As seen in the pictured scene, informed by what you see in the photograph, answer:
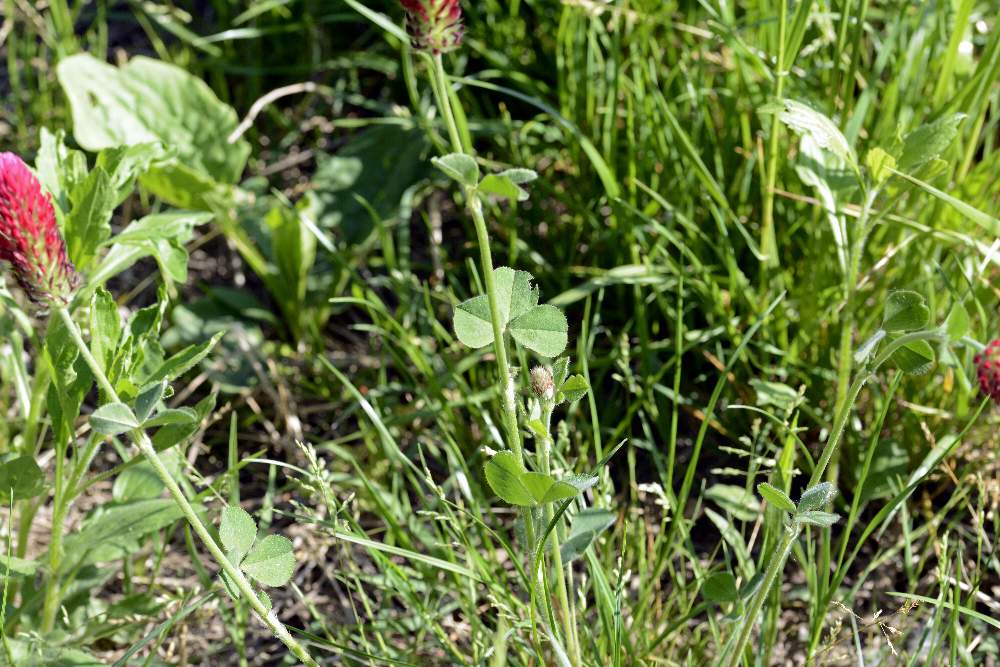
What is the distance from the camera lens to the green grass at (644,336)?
67.0 inches

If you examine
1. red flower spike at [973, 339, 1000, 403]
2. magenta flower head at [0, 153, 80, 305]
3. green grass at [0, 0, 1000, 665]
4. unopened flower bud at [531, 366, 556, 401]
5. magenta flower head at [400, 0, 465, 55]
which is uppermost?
magenta flower head at [400, 0, 465, 55]

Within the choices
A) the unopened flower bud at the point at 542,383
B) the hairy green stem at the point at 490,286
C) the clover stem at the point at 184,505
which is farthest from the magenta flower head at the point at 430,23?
the clover stem at the point at 184,505

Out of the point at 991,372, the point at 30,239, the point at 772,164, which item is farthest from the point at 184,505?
the point at 772,164

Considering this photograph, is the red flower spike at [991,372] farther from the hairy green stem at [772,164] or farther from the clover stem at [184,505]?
the clover stem at [184,505]

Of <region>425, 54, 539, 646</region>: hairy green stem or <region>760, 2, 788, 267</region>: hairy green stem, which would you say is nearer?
<region>425, 54, 539, 646</region>: hairy green stem

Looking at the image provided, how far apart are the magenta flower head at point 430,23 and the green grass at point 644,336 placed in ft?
1.83

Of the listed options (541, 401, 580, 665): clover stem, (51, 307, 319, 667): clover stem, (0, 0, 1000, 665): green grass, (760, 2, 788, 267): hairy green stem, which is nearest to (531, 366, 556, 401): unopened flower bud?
(541, 401, 580, 665): clover stem

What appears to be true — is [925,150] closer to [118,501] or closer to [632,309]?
[632,309]

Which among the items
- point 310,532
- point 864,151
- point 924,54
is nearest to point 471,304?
point 310,532

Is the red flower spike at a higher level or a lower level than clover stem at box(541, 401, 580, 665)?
higher

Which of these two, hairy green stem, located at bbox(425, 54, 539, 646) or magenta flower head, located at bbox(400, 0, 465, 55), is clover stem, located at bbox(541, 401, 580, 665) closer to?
hairy green stem, located at bbox(425, 54, 539, 646)

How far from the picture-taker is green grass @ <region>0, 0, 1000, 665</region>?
5.58 ft

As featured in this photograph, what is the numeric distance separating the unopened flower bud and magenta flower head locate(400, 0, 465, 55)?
375 millimetres

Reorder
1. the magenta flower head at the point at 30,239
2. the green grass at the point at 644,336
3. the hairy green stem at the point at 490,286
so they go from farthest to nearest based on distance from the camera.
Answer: the green grass at the point at 644,336 < the magenta flower head at the point at 30,239 < the hairy green stem at the point at 490,286
